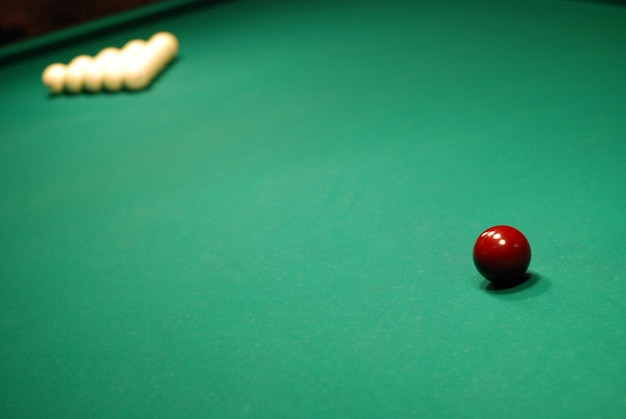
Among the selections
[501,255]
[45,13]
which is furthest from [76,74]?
[45,13]

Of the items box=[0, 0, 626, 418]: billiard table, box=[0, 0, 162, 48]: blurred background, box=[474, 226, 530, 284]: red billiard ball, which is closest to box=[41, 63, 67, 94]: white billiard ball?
box=[0, 0, 626, 418]: billiard table

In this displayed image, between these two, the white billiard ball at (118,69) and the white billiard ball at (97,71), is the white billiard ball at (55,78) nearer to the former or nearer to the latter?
the white billiard ball at (97,71)

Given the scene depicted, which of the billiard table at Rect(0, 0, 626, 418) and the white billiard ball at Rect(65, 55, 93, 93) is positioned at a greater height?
the white billiard ball at Rect(65, 55, 93, 93)

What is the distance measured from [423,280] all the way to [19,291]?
4.32ft

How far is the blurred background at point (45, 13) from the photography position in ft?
24.4

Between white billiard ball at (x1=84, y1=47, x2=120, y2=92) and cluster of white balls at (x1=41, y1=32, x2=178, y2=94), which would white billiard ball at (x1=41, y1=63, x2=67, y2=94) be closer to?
cluster of white balls at (x1=41, y1=32, x2=178, y2=94)

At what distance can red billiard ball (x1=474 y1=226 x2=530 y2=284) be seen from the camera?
1779 mm

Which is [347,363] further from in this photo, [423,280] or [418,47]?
[418,47]

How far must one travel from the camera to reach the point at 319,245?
2215mm

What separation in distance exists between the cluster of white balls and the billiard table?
0.35 feet

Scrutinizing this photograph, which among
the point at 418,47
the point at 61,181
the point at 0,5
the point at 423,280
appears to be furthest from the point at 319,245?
the point at 0,5

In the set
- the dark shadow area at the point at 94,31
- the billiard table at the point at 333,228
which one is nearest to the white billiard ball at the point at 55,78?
the billiard table at the point at 333,228

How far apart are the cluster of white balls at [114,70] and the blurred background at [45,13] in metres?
3.25

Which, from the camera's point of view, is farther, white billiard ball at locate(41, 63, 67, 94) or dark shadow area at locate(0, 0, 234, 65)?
dark shadow area at locate(0, 0, 234, 65)
